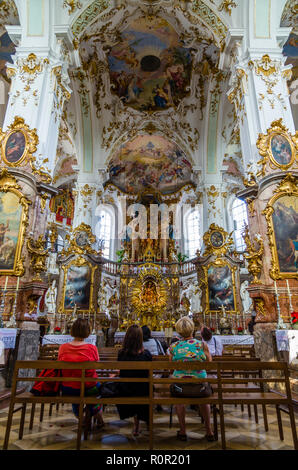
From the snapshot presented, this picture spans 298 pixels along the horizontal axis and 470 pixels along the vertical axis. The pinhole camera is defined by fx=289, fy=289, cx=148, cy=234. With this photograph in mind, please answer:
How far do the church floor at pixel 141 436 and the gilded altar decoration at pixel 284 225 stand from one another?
3424mm

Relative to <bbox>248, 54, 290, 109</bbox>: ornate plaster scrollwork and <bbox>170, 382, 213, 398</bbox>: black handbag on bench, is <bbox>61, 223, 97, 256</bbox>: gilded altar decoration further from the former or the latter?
<bbox>170, 382, 213, 398</bbox>: black handbag on bench

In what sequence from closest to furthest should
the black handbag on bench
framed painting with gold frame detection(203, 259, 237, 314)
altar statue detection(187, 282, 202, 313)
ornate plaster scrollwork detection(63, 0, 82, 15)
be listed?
1. the black handbag on bench
2. ornate plaster scrollwork detection(63, 0, 82, 15)
3. framed painting with gold frame detection(203, 259, 237, 314)
4. altar statue detection(187, 282, 202, 313)

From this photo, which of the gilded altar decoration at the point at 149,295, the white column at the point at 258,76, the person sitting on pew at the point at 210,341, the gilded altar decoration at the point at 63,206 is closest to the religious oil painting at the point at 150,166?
the gilded altar decoration at the point at 63,206

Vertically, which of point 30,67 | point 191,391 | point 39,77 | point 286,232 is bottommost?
point 191,391

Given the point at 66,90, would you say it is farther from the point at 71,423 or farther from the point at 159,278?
the point at 159,278

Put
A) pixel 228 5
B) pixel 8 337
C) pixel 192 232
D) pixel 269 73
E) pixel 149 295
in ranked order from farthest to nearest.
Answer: pixel 192 232, pixel 149 295, pixel 228 5, pixel 269 73, pixel 8 337

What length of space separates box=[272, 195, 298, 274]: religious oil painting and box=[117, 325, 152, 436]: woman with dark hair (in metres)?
4.44

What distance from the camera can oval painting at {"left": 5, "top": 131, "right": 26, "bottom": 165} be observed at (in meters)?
6.68

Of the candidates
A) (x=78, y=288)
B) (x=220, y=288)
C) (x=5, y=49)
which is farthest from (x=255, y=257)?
(x=5, y=49)

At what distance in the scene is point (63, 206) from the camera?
20.4 m

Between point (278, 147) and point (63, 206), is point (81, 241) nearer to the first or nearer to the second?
point (63, 206)

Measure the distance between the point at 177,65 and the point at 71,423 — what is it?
51.4 feet

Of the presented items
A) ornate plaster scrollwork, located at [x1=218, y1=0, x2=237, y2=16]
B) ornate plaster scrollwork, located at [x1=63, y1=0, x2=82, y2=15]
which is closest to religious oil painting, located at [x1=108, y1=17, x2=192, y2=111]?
ornate plaster scrollwork, located at [x1=218, y1=0, x2=237, y2=16]

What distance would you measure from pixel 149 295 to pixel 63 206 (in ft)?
31.6
